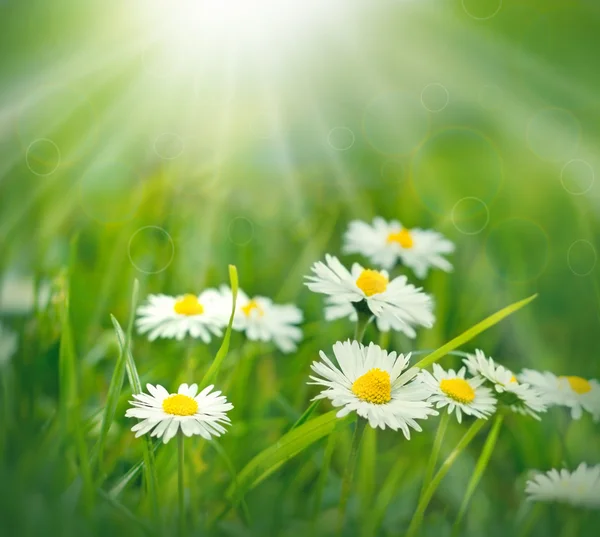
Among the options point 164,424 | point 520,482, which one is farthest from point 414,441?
point 164,424

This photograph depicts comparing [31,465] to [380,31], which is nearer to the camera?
[31,465]

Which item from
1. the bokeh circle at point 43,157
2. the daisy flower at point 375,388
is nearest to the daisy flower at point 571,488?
the daisy flower at point 375,388

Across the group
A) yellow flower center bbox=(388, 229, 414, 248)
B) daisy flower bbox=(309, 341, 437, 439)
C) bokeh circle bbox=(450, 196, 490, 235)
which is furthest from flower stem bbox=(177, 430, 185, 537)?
bokeh circle bbox=(450, 196, 490, 235)

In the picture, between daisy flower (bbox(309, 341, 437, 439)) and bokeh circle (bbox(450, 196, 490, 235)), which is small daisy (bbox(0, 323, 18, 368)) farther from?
bokeh circle (bbox(450, 196, 490, 235))

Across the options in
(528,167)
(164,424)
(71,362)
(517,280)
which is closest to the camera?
(164,424)

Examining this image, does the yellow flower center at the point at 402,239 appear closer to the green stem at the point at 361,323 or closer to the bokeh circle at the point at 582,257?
the green stem at the point at 361,323

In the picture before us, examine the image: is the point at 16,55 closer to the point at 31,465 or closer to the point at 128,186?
the point at 128,186

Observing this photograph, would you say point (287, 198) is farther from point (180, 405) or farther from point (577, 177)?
point (180, 405)
